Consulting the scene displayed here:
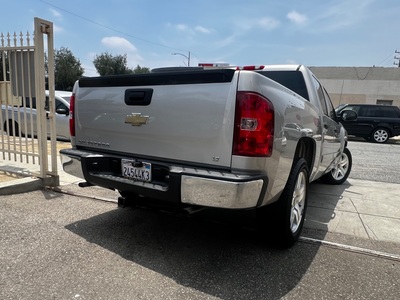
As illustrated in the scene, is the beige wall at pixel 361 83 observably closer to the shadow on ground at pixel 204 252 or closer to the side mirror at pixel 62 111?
the side mirror at pixel 62 111

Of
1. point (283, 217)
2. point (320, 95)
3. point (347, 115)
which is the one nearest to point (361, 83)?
point (347, 115)

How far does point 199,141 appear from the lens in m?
2.71

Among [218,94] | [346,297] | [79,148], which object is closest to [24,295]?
[79,148]

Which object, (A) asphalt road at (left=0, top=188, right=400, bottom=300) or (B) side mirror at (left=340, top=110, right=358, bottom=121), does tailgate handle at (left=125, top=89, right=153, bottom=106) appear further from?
(B) side mirror at (left=340, top=110, right=358, bottom=121)

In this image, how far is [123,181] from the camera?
3074 millimetres

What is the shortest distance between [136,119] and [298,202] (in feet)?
6.38

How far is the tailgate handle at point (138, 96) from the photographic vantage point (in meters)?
2.96

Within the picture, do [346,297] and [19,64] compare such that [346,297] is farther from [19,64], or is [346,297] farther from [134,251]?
[19,64]

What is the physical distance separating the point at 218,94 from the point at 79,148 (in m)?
1.83

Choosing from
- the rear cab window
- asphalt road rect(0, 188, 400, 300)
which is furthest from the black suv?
asphalt road rect(0, 188, 400, 300)

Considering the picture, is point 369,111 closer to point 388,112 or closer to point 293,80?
point 388,112

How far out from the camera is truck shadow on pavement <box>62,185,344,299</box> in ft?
8.64

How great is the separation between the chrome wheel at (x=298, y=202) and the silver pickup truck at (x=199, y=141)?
11mm

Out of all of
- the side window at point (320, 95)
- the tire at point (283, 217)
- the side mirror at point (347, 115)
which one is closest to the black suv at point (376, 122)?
the side mirror at point (347, 115)
